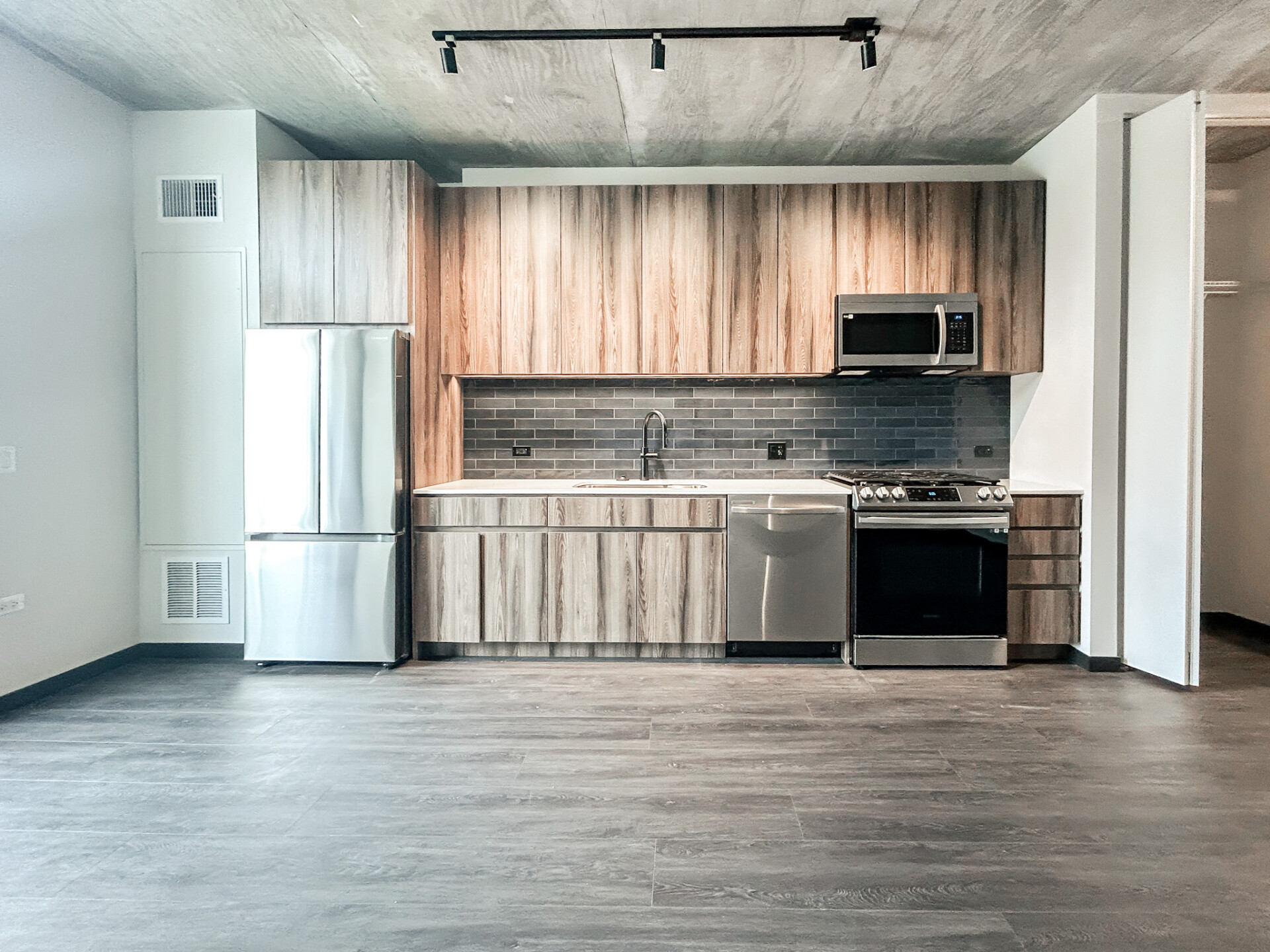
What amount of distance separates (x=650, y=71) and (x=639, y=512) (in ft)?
6.69

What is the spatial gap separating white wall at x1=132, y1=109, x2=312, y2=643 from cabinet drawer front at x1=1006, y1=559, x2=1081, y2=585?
3940mm

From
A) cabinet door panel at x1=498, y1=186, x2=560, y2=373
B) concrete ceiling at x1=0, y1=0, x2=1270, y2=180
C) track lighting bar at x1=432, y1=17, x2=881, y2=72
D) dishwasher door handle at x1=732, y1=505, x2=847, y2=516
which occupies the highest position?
concrete ceiling at x1=0, y1=0, x2=1270, y2=180

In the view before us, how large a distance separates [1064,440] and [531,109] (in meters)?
3.16

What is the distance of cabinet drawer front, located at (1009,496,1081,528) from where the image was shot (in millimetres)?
3914

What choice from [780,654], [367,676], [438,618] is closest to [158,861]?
[367,676]

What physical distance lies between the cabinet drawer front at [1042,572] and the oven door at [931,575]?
109 millimetres

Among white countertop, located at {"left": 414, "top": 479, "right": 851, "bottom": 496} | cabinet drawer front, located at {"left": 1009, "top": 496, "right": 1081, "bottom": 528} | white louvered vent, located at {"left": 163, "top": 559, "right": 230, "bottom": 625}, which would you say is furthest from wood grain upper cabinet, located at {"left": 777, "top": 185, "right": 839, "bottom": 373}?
white louvered vent, located at {"left": 163, "top": 559, "right": 230, "bottom": 625}

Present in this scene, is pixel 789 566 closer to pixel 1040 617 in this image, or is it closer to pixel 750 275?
pixel 1040 617

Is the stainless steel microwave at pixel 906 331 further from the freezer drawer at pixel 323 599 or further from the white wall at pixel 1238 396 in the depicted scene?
the freezer drawer at pixel 323 599

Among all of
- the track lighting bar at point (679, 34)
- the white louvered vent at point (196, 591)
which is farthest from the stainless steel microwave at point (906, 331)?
the white louvered vent at point (196, 591)

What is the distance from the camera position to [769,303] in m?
4.28

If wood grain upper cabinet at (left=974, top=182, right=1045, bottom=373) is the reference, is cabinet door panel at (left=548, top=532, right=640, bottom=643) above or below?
below

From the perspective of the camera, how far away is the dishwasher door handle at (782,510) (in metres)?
3.98

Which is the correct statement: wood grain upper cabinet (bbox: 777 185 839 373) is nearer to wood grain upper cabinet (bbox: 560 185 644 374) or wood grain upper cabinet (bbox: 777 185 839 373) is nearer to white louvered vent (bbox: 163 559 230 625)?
wood grain upper cabinet (bbox: 560 185 644 374)
